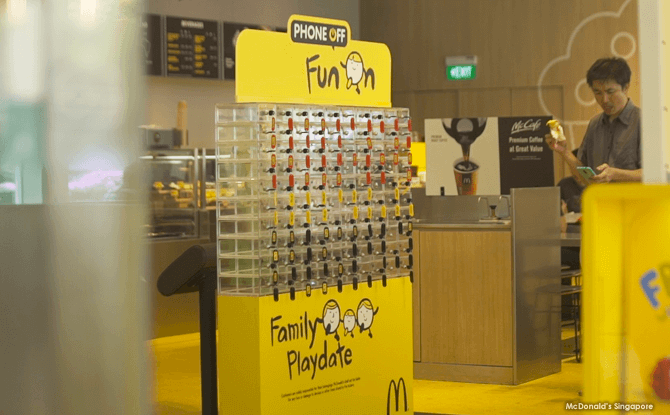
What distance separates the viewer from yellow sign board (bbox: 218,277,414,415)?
432 cm

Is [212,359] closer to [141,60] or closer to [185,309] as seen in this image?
[141,60]

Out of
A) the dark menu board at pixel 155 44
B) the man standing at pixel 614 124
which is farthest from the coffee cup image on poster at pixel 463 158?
the dark menu board at pixel 155 44

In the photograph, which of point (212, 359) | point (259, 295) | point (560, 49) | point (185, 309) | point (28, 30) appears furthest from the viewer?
point (560, 49)

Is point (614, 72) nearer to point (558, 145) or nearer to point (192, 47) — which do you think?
point (558, 145)

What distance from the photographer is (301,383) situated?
4512mm

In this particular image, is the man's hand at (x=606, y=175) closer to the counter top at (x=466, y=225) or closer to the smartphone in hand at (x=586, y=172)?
the smartphone in hand at (x=586, y=172)

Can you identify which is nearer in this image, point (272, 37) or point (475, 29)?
point (272, 37)

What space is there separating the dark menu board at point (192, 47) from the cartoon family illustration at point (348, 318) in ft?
18.8

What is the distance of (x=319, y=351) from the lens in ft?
15.2

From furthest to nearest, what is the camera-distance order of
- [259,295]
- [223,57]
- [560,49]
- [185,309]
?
[560,49] < [223,57] < [185,309] < [259,295]

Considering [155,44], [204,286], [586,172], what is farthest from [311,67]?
[155,44]

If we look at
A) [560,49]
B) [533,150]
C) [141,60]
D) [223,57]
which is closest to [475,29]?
[560,49]

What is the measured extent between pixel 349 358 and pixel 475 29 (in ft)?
26.1

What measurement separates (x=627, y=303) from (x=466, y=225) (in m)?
4.35
